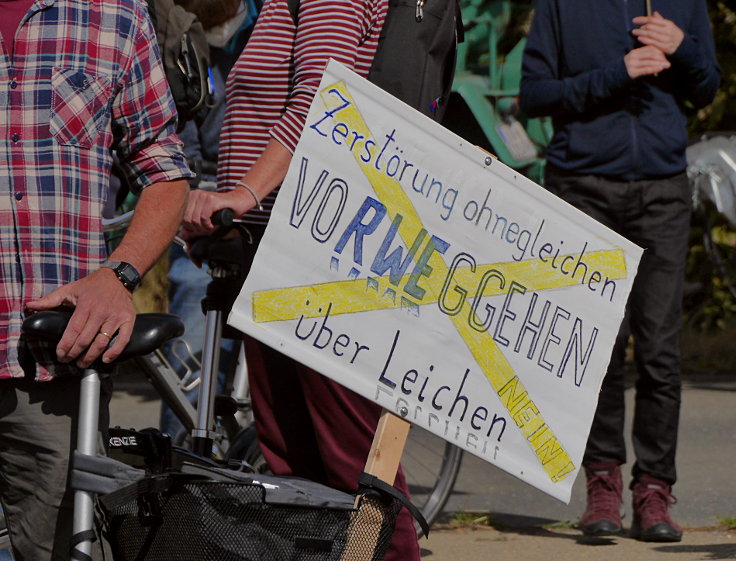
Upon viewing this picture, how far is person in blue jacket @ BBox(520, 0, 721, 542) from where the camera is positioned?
16.4 feet

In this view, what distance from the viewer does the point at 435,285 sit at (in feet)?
9.44

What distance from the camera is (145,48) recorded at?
9.55 feet

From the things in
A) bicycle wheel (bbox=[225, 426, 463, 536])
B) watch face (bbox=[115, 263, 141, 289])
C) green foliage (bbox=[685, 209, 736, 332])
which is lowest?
green foliage (bbox=[685, 209, 736, 332])

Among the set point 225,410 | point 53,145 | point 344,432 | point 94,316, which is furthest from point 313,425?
point 225,410

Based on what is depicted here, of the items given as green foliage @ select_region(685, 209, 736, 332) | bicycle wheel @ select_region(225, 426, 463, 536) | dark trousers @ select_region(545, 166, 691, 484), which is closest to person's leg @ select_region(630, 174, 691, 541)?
dark trousers @ select_region(545, 166, 691, 484)

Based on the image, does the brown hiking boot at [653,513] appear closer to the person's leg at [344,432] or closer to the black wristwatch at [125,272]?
the person's leg at [344,432]

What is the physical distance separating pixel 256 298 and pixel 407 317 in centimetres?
34

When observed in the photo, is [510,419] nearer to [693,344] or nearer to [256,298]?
[256,298]

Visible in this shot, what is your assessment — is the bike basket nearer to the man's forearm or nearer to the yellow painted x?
the yellow painted x

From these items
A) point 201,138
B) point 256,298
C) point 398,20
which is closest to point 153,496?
point 256,298

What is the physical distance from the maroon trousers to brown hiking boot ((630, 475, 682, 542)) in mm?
1823

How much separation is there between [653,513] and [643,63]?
163 cm

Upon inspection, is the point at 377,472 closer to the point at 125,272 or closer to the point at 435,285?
the point at 435,285

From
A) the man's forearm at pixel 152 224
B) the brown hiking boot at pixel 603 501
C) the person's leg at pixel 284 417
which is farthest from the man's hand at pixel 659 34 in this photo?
the man's forearm at pixel 152 224
